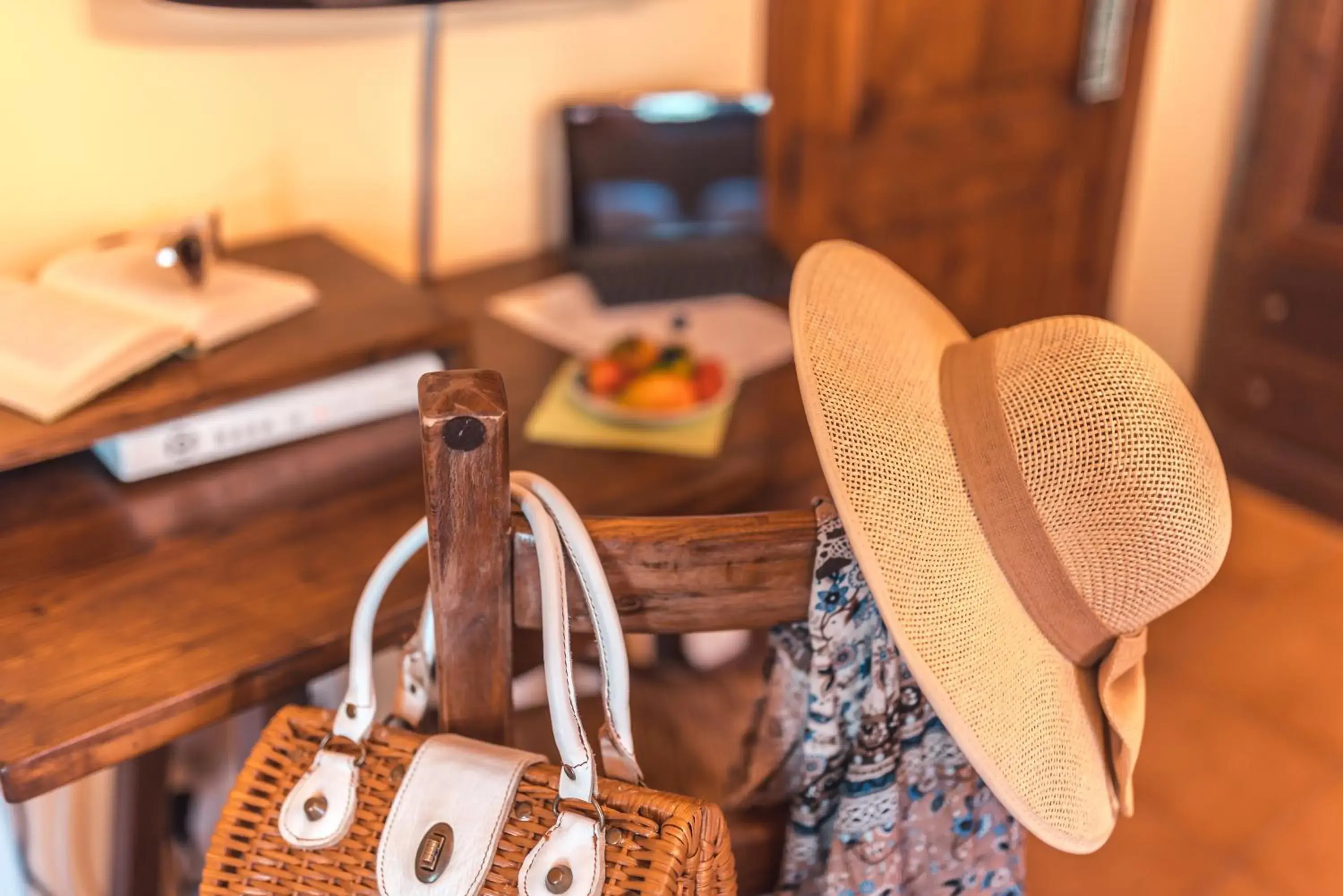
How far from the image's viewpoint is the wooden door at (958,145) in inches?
72.1

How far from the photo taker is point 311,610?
0.92m

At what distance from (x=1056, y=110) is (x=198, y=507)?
174 cm

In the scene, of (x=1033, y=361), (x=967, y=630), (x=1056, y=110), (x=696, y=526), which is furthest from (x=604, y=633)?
(x=1056, y=110)

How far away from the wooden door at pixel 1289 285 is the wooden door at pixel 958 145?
25cm

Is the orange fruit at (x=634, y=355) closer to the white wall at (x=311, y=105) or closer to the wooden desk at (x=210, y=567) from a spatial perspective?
the wooden desk at (x=210, y=567)

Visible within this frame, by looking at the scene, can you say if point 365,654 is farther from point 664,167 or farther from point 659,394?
point 664,167

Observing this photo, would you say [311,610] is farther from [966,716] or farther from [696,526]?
[966,716]

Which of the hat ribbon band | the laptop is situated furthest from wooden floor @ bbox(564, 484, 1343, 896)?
the laptop

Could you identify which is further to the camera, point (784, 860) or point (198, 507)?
point (198, 507)

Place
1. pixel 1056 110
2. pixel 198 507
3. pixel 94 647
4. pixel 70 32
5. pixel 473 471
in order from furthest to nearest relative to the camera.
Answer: pixel 1056 110 → pixel 70 32 → pixel 198 507 → pixel 94 647 → pixel 473 471

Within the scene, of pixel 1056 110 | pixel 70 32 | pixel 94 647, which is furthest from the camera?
pixel 1056 110

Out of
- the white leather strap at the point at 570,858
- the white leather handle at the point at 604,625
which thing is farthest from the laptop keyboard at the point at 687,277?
the white leather strap at the point at 570,858

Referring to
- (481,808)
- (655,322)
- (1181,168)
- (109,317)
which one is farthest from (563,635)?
(1181,168)

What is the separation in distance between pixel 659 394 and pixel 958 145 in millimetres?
1078
